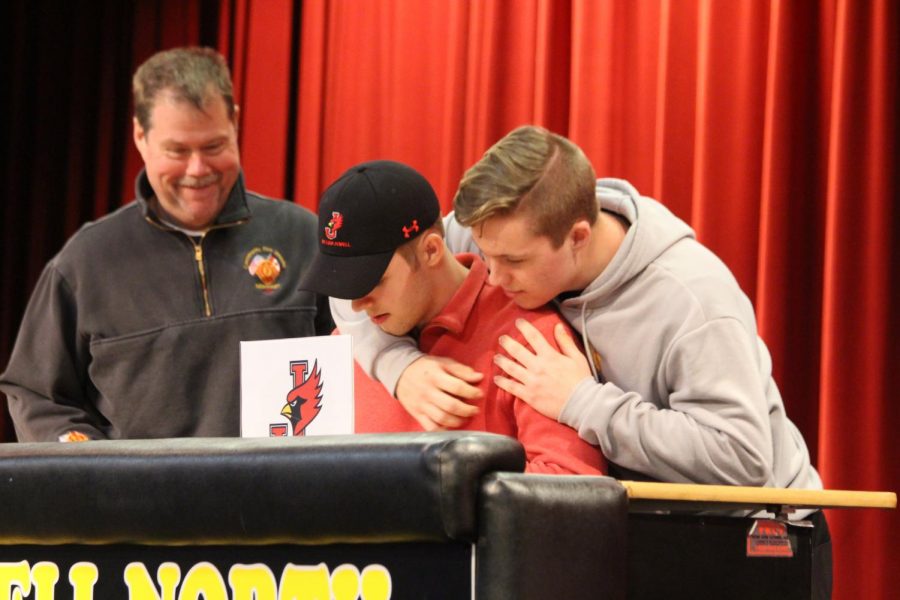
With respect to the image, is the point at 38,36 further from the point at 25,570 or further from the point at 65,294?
the point at 25,570

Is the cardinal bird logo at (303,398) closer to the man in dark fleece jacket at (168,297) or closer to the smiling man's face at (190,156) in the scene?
the man in dark fleece jacket at (168,297)

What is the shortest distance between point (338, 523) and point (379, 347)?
82 cm

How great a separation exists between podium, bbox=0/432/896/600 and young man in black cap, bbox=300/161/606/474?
1.70ft

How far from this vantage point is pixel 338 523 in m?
1.12

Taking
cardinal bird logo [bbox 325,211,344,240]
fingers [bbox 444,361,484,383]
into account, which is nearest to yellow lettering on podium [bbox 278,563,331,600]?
fingers [bbox 444,361,484,383]

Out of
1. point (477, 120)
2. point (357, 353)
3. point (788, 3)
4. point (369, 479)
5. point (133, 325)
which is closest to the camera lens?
point (369, 479)

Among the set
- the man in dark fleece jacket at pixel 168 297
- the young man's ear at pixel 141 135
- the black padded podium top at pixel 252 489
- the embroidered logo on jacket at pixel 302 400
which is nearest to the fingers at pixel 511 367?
the embroidered logo on jacket at pixel 302 400

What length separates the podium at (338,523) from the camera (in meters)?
1.06

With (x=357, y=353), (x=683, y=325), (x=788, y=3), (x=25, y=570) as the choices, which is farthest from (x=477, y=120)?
(x=25, y=570)

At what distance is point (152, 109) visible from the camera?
8.54ft

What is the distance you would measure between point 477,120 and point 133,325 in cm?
140

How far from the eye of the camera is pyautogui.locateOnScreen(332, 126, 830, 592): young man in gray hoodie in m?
1.63

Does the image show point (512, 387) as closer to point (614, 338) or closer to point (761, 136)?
point (614, 338)

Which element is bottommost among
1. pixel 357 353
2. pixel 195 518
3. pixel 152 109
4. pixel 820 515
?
pixel 820 515
